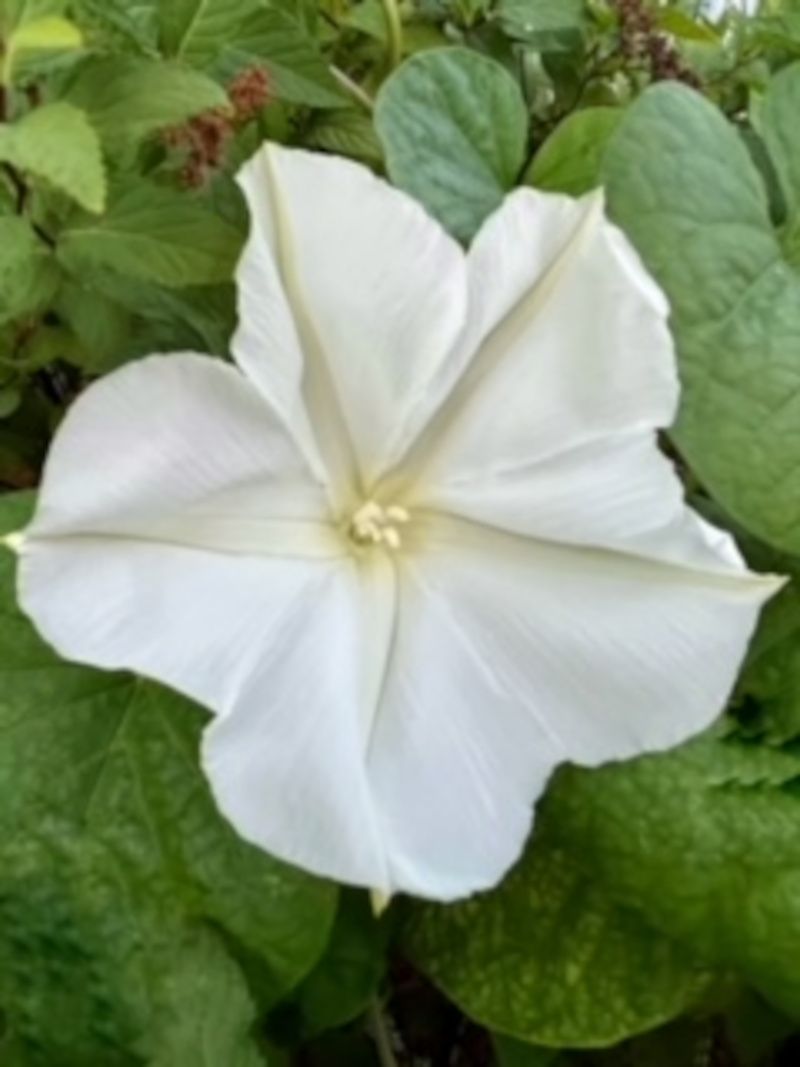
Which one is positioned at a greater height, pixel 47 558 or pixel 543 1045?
pixel 47 558

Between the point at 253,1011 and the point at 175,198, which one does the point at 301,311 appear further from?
the point at 253,1011

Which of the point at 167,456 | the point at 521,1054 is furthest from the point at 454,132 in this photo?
the point at 521,1054

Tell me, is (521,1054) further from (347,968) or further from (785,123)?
(785,123)

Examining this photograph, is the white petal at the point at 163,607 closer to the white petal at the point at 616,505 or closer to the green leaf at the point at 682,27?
the white petal at the point at 616,505

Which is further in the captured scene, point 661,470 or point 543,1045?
point 543,1045

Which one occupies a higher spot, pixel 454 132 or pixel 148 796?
pixel 454 132

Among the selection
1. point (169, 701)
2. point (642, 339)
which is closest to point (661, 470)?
point (642, 339)

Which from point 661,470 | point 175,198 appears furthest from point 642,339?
point 175,198
